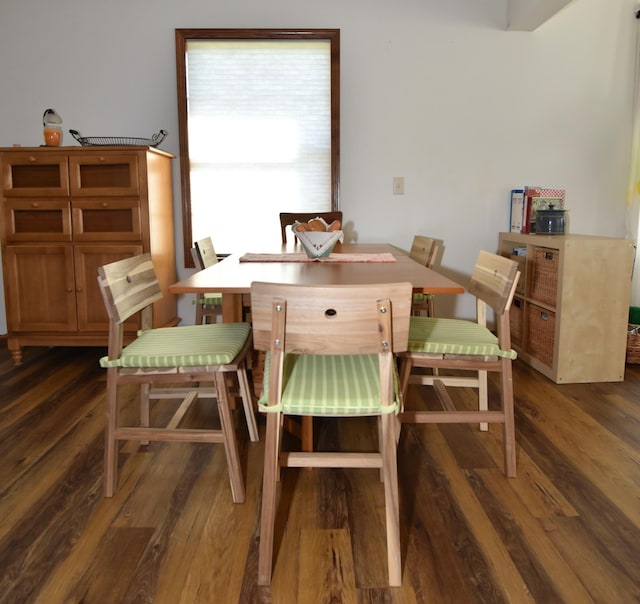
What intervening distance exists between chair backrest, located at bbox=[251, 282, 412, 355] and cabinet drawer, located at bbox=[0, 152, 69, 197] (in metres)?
2.40

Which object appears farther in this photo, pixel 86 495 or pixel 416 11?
pixel 416 11

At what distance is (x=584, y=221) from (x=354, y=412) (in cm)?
306

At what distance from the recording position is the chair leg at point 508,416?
1832mm

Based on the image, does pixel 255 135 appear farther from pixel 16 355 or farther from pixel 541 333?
pixel 541 333

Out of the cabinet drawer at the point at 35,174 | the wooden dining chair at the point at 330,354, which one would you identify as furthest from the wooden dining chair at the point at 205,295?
the wooden dining chair at the point at 330,354

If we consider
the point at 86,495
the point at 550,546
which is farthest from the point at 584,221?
the point at 86,495

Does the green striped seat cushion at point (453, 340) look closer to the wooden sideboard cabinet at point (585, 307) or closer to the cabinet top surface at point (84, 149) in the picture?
the wooden sideboard cabinet at point (585, 307)

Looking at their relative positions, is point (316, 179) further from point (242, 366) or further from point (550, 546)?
point (550, 546)

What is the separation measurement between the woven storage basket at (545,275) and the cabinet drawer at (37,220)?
8.68ft

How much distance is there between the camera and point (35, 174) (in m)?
3.24

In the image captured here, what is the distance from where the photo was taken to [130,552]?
1.48 meters

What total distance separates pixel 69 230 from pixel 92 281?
32 cm

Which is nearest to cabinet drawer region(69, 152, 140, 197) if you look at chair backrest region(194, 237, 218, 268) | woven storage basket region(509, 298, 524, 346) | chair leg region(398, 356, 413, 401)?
chair backrest region(194, 237, 218, 268)

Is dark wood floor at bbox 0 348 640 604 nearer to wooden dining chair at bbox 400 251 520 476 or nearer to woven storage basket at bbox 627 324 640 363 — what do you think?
wooden dining chair at bbox 400 251 520 476
